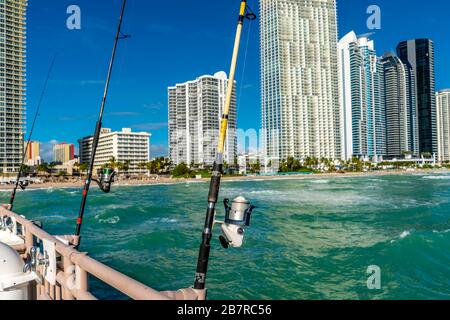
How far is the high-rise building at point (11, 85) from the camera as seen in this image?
12062cm

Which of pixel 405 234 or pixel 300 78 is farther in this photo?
pixel 300 78

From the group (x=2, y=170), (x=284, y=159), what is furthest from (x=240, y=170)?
(x=2, y=170)

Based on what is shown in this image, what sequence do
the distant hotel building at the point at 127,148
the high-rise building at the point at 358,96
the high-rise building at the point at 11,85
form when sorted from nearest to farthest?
the high-rise building at the point at 11,85, the distant hotel building at the point at 127,148, the high-rise building at the point at 358,96

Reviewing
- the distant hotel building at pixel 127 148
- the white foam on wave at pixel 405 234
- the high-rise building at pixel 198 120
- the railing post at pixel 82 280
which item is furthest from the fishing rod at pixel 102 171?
the distant hotel building at pixel 127 148

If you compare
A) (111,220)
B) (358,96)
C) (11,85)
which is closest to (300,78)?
(358,96)

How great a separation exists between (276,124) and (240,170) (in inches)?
1164

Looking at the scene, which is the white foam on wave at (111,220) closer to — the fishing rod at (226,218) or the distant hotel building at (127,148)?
the fishing rod at (226,218)

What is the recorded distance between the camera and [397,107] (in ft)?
617

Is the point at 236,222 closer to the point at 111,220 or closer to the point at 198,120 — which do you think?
the point at 111,220

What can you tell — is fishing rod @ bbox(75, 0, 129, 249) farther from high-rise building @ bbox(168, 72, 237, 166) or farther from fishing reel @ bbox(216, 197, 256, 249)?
high-rise building @ bbox(168, 72, 237, 166)

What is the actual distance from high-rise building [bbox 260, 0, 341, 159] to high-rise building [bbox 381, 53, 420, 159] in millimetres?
37291

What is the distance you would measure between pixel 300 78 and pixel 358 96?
29.9 metres

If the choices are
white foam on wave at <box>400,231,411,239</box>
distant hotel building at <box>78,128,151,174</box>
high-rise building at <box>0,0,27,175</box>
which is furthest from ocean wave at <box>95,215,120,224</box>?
distant hotel building at <box>78,128,151,174</box>

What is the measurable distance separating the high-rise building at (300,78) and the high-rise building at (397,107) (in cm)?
3729
